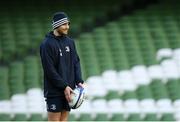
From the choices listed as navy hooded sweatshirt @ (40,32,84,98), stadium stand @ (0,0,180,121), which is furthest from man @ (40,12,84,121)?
stadium stand @ (0,0,180,121)

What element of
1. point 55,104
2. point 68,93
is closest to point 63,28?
point 68,93

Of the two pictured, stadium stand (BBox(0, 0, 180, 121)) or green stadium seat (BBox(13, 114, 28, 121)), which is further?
stadium stand (BBox(0, 0, 180, 121))

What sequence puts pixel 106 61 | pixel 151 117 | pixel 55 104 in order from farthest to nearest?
pixel 106 61 < pixel 151 117 < pixel 55 104

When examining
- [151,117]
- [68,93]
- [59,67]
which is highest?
[59,67]

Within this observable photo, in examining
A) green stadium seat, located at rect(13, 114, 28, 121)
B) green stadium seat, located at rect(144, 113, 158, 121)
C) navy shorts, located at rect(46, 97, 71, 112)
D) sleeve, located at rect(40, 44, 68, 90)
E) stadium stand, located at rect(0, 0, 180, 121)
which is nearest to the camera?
sleeve, located at rect(40, 44, 68, 90)

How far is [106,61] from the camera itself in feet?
33.5

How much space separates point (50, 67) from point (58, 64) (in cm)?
10

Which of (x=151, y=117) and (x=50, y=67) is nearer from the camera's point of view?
(x=50, y=67)

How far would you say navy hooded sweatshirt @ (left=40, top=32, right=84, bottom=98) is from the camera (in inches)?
201

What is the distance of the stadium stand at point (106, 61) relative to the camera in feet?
29.1

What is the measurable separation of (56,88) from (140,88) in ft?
14.2

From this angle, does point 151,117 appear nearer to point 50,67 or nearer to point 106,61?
point 106,61

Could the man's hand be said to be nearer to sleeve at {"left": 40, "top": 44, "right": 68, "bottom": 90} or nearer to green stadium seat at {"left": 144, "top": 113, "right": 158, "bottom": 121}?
sleeve at {"left": 40, "top": 44, "right": 68, "bottom": 90}

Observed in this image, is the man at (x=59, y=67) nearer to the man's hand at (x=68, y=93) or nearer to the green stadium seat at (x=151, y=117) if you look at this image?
the man's hand at (x=68, y=93)
